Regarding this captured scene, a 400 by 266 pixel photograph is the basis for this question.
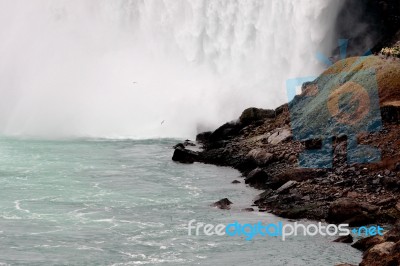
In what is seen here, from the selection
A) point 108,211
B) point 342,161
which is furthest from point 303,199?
point 108,211

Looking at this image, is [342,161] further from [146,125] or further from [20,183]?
[146,125]

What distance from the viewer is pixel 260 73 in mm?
64188

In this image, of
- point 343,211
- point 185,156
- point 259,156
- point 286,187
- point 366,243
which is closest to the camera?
point 366,243

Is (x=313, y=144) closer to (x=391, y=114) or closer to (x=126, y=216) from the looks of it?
(x=391, y=114)

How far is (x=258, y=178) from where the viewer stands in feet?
123

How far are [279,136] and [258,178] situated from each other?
6.92 meters

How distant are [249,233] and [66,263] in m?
Answer: 7.88

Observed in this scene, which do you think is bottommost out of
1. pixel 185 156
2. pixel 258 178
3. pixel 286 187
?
pixel 286 187

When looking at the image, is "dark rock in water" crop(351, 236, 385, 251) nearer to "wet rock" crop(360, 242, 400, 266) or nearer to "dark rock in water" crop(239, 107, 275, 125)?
"wet rock" crop(360, 242, 400, 266)

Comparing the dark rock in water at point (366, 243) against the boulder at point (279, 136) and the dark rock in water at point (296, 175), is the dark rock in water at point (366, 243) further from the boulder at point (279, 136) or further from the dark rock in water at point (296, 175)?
the boulder at point (279, 136)

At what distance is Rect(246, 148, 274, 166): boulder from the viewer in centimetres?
3994

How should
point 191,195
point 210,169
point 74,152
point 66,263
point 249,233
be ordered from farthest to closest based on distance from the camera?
point 74,152
point 210,169
point 191,195
point 249,233
point 66,263

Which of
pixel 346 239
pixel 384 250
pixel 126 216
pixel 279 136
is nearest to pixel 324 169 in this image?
pixel 279 136

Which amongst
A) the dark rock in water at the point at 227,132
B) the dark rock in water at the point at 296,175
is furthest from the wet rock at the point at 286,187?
the dark rock in water at the point at 227,132
